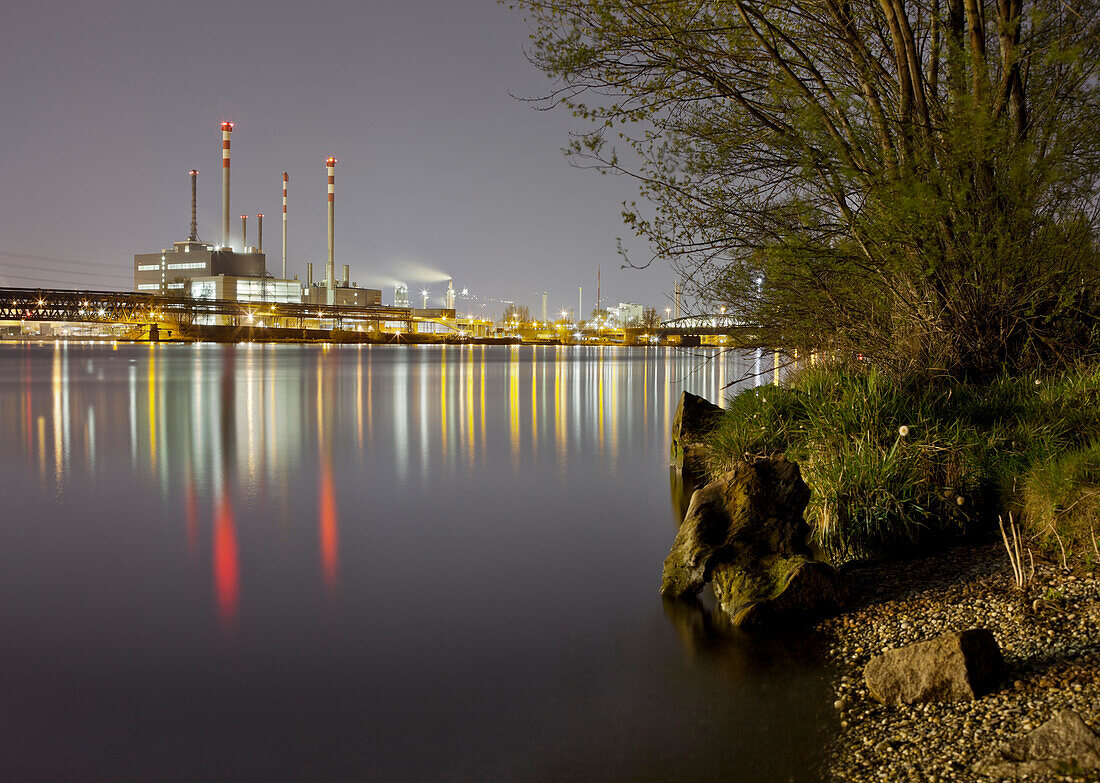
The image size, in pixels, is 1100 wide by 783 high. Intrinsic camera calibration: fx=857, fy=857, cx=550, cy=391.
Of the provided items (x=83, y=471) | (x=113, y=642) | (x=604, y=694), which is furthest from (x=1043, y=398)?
(x=83, y=471)

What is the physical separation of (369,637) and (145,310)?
557ft

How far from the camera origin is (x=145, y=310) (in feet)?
524

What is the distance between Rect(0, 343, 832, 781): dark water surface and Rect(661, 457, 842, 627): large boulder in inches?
17.0

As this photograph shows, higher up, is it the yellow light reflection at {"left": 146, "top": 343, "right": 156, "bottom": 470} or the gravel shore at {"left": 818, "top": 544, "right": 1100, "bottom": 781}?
the yellow light reflection at {"left": 146, "top": 343, "right": 156, "bottom": 470}

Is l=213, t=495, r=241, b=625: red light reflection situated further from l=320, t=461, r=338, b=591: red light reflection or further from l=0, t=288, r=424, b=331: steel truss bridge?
l=0, t=288, r=424, b=331: steel truss bridge

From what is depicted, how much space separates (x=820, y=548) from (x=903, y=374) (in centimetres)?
495

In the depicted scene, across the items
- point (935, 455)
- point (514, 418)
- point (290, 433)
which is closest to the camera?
point (935, 455)

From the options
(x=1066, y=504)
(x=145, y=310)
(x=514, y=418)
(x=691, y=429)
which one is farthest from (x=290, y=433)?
(x=145, y=310)

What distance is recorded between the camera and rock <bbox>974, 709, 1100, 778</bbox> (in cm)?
437

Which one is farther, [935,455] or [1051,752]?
[935,455]

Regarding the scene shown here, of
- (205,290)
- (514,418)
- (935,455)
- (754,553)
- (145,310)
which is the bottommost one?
(754,553)

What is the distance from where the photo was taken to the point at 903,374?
45.2 ft

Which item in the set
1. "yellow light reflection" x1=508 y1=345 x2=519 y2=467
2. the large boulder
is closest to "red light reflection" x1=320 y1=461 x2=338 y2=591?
the large boulder

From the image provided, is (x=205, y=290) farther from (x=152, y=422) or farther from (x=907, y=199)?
(x=907, y=199)
